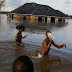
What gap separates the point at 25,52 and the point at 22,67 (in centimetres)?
485

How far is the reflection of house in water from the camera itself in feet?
124

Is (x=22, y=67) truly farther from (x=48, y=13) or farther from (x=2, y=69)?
(x=48, y=13)

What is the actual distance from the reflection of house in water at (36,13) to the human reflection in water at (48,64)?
104ft

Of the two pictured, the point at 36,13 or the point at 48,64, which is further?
the point at 36,13

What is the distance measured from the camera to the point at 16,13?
39.3 metres

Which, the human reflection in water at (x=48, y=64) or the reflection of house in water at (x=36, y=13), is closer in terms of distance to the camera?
the human reflection in water at (x=48, y=64)

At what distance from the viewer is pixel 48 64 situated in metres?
5.12

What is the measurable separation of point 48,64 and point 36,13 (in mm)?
33261

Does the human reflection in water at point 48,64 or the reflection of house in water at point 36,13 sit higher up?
the reflection of house in water at point 36,13

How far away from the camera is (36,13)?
37.7m

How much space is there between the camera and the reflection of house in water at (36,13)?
37.7m

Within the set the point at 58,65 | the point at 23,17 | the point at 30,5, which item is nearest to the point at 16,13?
the point at 23,17

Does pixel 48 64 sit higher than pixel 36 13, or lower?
lower

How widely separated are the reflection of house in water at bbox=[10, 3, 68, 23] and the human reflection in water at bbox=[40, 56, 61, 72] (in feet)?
104
